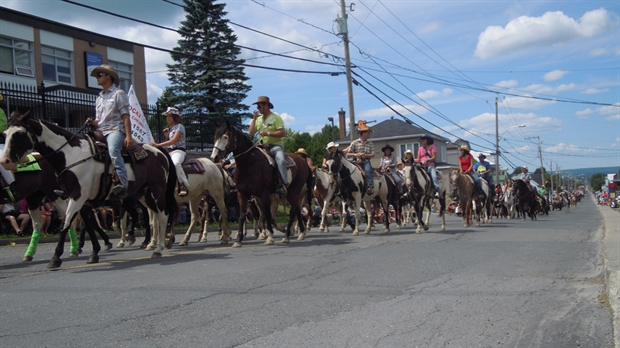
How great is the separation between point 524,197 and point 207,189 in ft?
74.7

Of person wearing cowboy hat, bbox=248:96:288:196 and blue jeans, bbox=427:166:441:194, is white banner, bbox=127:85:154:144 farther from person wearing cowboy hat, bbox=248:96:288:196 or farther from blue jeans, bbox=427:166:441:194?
blue jeans, bbox=427:166:441:194

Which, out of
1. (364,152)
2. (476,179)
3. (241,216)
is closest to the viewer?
(241,216)

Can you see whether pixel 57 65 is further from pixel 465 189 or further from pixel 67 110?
pixel 465 189

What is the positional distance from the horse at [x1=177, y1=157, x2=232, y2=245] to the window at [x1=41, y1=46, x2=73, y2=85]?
24.0m

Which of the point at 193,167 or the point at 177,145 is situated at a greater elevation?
the point at 177,145

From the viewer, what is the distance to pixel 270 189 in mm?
12008

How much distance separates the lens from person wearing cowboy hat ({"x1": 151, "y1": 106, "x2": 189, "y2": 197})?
11078 mm

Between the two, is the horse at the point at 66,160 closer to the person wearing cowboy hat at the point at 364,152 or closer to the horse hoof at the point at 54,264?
the horse hoof at the point at 54,264

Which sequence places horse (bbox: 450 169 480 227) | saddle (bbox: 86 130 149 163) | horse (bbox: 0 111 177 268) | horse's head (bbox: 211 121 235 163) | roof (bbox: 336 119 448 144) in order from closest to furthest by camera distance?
horse (bbox: 0 111 177 268)
saddle (bbox: 86 130 149 163)
horse's head (bbox: 211 121 235 163)
horse (bbox: 450 169 480 227)
roof (bbox: 336 119 448 144)

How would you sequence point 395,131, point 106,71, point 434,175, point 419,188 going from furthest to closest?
point 395,131 → point 434,175 → point 419,188 → point 106,71

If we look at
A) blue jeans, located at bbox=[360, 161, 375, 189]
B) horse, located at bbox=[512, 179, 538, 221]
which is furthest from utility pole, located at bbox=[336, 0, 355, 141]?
blue jeans, located at bbox=[360, 161, 375, 189]

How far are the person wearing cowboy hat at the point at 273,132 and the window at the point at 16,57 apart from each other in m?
23.6

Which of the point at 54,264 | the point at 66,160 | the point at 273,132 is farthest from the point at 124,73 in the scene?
the point at 54,264

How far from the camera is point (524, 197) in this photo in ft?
102
